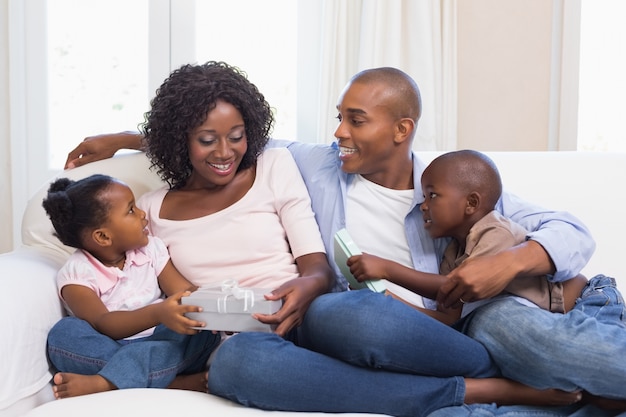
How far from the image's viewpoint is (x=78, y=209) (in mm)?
1841

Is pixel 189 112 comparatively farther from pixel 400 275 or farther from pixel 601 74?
pixel 601 74

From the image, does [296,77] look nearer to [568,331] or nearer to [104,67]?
[104,67]

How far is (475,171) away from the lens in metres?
1.82

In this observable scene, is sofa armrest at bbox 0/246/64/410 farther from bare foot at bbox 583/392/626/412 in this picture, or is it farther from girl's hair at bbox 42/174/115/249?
bare foot at bbox 583/392/626/412

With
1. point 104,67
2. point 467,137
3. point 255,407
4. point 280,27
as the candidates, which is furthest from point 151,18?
point 255,407

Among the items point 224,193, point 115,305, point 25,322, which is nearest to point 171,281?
point 115,305

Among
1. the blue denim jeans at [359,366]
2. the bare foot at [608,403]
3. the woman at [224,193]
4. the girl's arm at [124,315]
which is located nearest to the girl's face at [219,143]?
the woman at [224,193]

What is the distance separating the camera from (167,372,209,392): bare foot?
172 cm

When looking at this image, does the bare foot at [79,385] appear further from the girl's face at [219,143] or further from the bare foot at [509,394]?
the bare foot at [509,394]

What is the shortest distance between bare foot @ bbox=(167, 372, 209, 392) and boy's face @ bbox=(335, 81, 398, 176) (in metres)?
0.62

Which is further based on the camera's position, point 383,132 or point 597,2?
point 597,2

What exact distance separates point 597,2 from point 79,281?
107 inches

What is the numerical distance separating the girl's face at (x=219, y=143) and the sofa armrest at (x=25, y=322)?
451 mm

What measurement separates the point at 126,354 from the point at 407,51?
2102 mm
